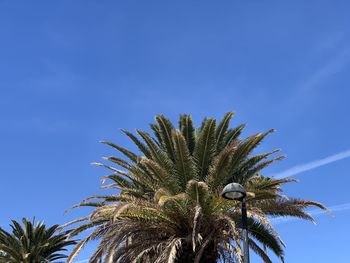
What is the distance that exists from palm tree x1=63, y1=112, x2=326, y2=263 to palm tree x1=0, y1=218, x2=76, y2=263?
15763 millimetres

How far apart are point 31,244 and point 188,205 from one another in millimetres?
20856

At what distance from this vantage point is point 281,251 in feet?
60.8

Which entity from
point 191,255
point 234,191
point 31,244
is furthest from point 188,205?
point 31,244

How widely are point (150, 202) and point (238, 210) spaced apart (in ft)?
9.84

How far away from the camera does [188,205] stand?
16.9 m

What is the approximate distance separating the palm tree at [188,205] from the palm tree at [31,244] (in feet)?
51.7

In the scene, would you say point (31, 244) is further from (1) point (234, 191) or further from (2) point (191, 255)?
(1) point (234, 191)

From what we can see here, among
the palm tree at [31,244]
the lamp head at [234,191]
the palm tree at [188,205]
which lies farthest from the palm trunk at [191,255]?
the palm tree at [31,244]

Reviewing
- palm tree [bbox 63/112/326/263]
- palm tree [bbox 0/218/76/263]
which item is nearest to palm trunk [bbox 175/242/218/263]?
palm tree [bbox 63/112/326/263]

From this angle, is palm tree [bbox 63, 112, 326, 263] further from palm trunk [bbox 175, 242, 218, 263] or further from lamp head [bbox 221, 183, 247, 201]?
lamp head [bbox 221, 183, 247, 201]

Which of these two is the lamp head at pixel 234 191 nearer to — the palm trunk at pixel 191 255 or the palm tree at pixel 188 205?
the palm tree at pixel 188 205

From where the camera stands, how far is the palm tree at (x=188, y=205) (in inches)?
661

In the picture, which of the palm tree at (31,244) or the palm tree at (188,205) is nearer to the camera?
the palm tree at (188,205)

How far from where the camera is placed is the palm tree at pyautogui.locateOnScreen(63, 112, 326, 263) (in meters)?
16.8
